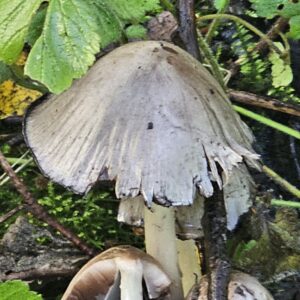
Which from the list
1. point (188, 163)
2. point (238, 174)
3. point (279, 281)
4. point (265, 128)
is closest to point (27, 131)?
point (188, 163)

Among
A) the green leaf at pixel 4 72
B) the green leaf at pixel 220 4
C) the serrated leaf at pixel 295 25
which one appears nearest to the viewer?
the serrated leaf at pixel 295 25

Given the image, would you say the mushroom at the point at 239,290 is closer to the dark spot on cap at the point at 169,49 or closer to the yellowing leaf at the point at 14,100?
the dark spot on cap at the point at 169,49

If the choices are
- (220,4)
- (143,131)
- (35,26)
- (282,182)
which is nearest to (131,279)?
(143,131)

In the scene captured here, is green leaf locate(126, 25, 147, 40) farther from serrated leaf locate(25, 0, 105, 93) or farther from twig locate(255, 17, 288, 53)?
twig locate(255, 17, 288, 53)

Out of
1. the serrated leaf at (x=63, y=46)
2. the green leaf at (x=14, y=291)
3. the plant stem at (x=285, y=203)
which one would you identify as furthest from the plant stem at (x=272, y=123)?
the green leaf at (x=14, y=291)

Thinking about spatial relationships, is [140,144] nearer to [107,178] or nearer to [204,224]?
[107,178]

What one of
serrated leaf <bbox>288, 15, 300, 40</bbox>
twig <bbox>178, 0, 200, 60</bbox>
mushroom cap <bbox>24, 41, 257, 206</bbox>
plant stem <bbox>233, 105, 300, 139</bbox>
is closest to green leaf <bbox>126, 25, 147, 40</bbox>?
twig <bbox>178, 0, 200, 60</bbox>
